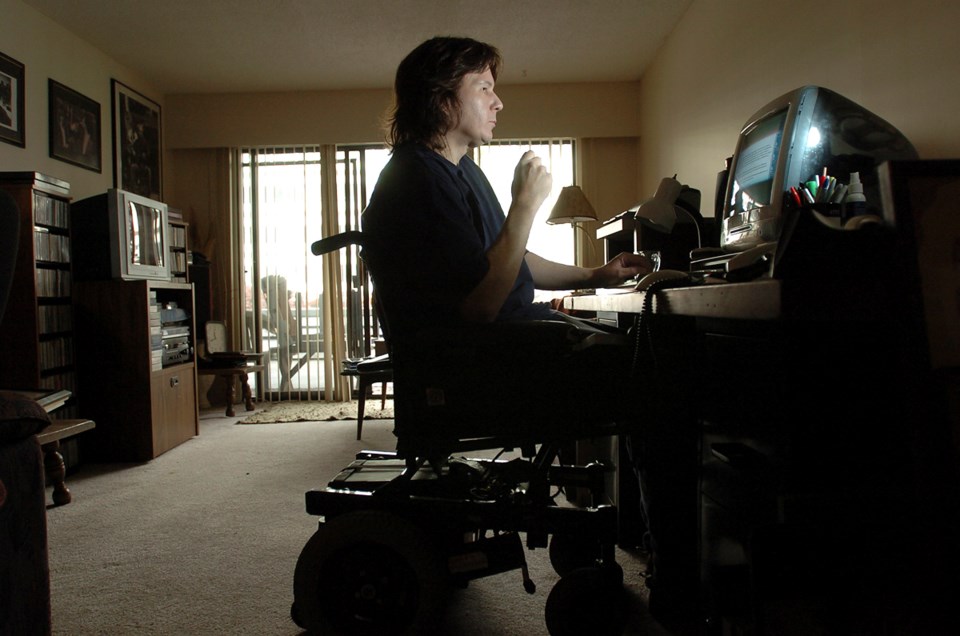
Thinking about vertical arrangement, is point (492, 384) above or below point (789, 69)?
below

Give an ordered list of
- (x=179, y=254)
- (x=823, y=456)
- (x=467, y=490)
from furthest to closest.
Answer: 1. (x=179, y=254)
2. (x=467, y=490)
3. (x=823, y=456)

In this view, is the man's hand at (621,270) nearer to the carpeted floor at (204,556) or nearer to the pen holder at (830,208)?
the pen holder at (830,208)

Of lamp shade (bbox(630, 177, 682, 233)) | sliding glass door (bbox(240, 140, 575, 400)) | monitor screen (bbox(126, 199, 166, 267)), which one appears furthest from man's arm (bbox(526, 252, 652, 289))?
sliding glass door (bbox(240, 140, 575, 400))

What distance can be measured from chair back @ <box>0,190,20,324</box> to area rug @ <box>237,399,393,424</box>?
3085 mm

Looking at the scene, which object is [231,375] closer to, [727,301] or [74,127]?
[74,127]

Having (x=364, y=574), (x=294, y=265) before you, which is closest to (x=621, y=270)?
(x=364, y=574)

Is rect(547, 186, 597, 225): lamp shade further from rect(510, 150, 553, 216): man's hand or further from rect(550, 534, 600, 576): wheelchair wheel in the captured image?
rect(510, 150, 553, 216): man's hand

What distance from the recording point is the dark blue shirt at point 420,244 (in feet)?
3.28

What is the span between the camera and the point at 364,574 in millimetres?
1171

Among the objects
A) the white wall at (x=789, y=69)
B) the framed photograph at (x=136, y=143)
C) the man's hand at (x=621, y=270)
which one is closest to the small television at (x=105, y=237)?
the framed photograph at (x=136, y=143)

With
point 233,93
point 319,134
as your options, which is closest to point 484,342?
point 319,134

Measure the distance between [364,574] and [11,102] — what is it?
3447 millimetres

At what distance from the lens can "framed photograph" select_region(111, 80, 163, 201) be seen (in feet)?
14.2

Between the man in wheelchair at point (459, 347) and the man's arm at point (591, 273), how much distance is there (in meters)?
0.35
